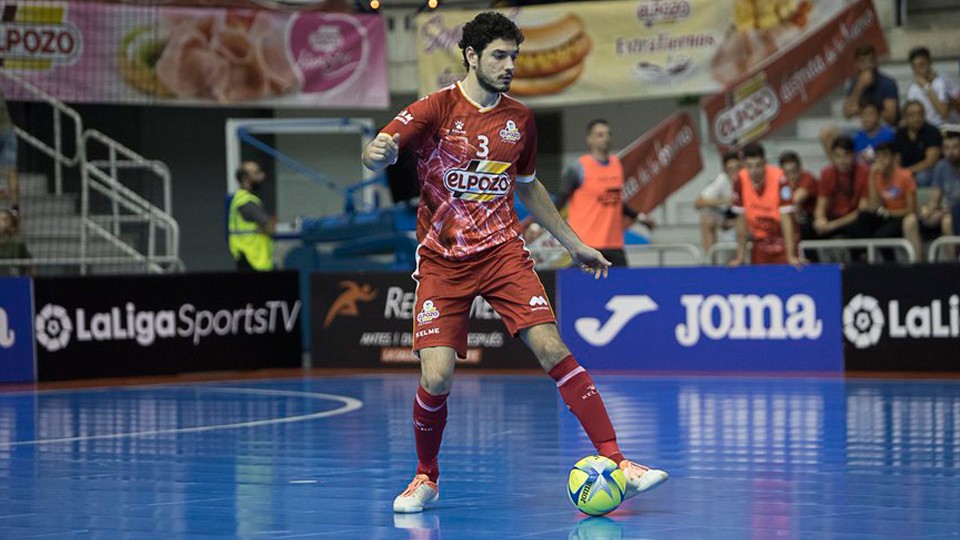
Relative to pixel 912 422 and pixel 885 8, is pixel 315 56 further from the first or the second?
pixel 912 422

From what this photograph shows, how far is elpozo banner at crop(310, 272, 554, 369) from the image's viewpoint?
17562mm

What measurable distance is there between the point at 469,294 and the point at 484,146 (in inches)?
27.5

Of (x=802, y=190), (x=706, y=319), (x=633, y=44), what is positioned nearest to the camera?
(x=706, y=319)

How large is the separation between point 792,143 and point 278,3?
313 inches

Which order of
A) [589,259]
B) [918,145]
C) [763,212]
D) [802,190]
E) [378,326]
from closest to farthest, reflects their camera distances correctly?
[589,259], [763,212], [378,326], [918,145], [802,190]

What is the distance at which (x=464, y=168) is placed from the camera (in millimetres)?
7598

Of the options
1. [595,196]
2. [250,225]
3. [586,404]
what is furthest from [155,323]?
[586,404]

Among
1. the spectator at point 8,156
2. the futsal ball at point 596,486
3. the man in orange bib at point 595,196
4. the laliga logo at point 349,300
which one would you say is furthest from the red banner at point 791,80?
the futsal ball at point 596,486

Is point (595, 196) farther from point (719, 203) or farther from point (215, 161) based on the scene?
point (215, 161)

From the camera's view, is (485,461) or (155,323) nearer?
(485,461)

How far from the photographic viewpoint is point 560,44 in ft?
72.7

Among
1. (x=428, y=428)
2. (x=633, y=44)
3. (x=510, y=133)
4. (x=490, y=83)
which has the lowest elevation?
(x=428, y=428)

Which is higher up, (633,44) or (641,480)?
(633,44)

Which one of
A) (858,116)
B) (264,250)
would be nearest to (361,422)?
(264,250)
